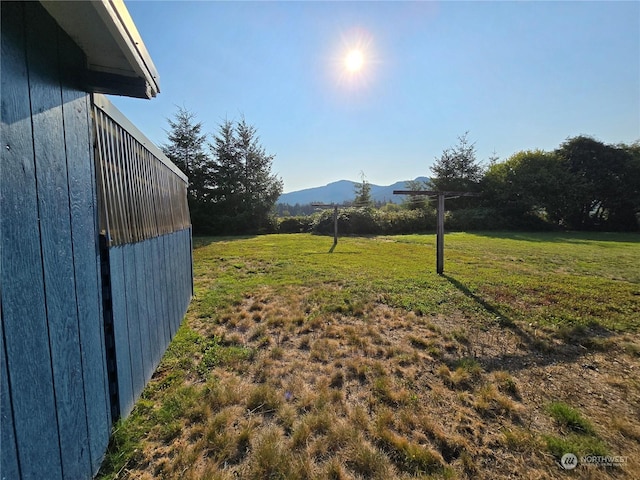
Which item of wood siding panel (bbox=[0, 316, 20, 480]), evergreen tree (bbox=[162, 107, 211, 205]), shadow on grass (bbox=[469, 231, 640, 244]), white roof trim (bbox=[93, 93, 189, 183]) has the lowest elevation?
shadow on grass (bbox=[469, 231, 640, 244])

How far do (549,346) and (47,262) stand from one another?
3779mm

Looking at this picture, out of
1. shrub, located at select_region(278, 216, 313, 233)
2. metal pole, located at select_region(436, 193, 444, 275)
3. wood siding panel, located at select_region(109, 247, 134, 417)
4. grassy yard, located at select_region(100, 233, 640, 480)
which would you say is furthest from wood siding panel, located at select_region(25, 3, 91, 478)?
shrub, located at select_region(278, 216, 313, 233)

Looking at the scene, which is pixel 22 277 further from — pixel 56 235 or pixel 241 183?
pixel 241 183

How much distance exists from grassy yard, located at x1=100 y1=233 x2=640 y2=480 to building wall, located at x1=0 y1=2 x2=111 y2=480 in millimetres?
481

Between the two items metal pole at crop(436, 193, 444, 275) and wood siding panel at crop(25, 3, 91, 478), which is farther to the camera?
metal pole at crop(436, 193, 444, 275)

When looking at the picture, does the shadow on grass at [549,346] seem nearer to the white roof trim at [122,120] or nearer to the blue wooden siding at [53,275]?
the blue wooden siding at [53,275]

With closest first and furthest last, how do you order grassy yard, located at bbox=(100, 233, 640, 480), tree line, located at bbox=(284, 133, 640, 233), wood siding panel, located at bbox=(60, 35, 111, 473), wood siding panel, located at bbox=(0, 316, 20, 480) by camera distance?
wood siding panel, located at bbox=(0, 316, 20, 480), wood siding panel, located at bbox=(60, 35, 111, 473), grassy yard, located at bbox=(100, 233, 640, 480), tree line, located at bbox=(284, 133, 640, 233)

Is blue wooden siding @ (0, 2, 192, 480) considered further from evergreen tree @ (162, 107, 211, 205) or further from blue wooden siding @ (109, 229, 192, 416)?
evergreen tree @ (162, 107, 211, 205)

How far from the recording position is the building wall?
2.71ft

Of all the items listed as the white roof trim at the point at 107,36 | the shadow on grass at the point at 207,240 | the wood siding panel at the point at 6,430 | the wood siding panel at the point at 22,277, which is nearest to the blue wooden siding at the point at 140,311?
the wood siding panel at the point at 22,277

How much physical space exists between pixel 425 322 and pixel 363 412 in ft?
5.76

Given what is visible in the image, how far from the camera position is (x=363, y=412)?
1746 mm

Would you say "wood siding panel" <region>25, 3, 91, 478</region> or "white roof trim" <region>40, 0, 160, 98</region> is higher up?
"white roof trim" <region>40, 0, 160, 98</region>

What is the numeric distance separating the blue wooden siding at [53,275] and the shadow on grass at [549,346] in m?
2.73
